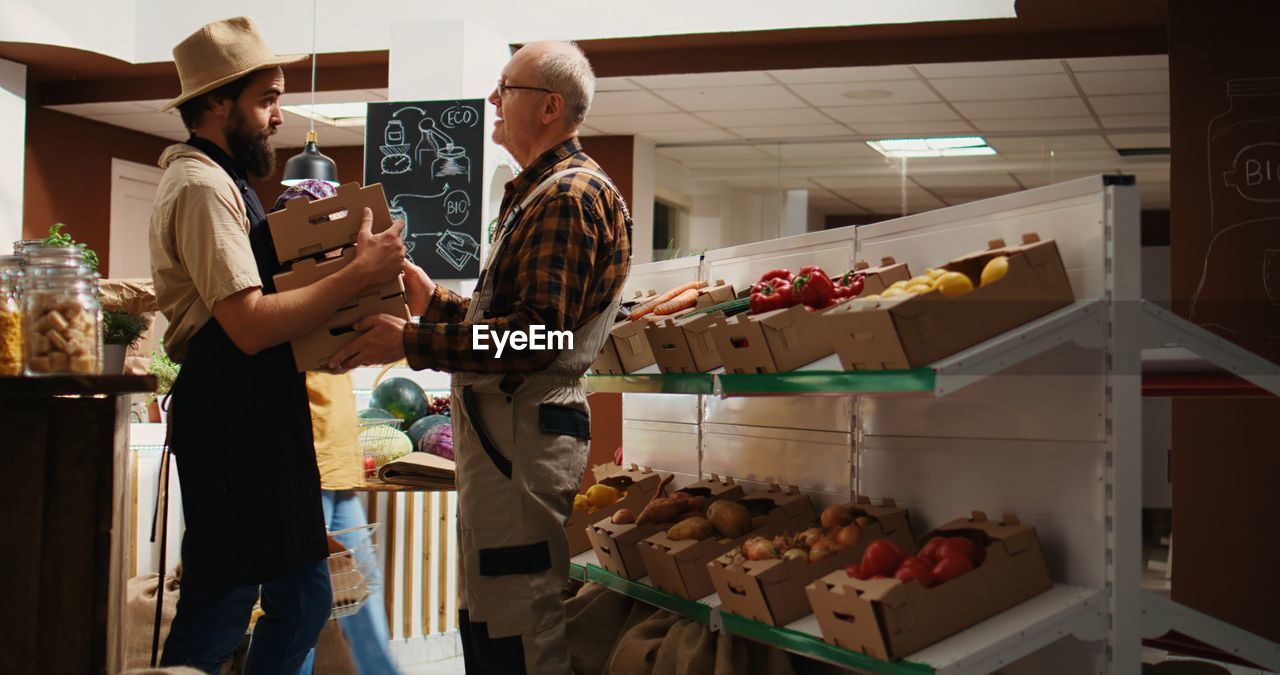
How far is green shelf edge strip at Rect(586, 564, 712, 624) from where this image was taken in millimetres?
2424

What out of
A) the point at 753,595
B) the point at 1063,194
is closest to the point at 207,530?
the point at 753,595

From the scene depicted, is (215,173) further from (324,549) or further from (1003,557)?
(1003,557)

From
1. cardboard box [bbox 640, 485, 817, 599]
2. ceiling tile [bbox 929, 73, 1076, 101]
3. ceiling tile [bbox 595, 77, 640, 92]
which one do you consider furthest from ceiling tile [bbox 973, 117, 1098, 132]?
cardboard box [bbox 640, 485, 817, 599]

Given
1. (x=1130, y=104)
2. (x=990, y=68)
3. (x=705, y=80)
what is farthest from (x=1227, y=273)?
(x=705, y=80)

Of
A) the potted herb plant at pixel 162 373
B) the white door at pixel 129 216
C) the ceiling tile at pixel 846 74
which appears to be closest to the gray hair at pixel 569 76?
the potted herb plant at pixel 162 373

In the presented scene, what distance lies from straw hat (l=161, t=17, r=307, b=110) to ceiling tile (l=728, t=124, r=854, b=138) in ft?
21.4

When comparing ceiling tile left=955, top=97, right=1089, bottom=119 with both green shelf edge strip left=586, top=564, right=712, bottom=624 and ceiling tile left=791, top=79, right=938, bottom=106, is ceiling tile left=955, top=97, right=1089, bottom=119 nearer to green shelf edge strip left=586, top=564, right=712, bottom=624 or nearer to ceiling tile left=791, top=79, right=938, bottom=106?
ceiling tile left=791, top=79, right=938, bottom=106

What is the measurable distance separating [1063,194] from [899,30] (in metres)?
4.64

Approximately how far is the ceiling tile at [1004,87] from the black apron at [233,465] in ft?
18.7

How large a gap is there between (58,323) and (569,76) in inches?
43.1

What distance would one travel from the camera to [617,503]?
319 cm

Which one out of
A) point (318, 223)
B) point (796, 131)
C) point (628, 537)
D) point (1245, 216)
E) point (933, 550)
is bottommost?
point (628, 537)

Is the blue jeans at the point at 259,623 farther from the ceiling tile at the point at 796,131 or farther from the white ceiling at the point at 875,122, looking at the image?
the ceiling tile at the point at 796,131

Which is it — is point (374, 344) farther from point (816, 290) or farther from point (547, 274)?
point (816, 290)
